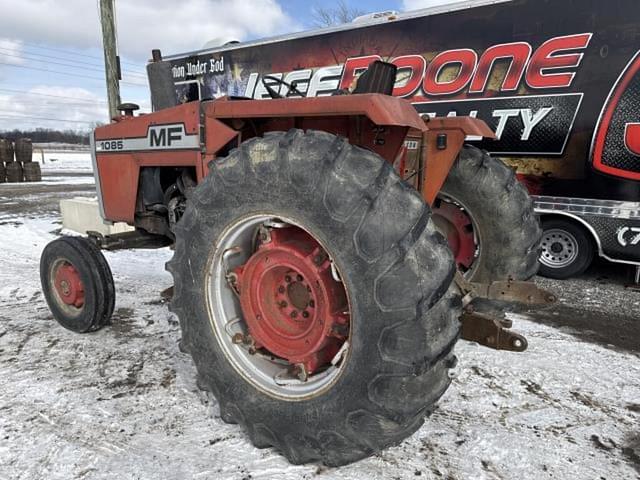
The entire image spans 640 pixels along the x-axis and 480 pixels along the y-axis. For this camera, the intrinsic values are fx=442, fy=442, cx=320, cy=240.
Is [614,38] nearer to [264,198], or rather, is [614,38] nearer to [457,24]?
[457,24]

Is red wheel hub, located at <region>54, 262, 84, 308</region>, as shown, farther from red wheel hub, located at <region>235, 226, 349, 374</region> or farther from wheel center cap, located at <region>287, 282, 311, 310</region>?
wheel center cap, located at <region>287, 282, 311, 310</region>

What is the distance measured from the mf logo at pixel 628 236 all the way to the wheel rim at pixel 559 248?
0.52m

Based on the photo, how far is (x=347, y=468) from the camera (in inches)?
77.5

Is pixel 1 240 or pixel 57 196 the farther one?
pixel 57 196

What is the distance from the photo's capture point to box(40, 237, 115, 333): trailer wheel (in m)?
3.25

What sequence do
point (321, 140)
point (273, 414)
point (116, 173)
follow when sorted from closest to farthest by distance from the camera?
point (321, 140) → point (273, 414) → point (116, 173)

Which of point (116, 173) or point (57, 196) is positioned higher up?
point (116, 173)

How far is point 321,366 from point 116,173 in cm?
239

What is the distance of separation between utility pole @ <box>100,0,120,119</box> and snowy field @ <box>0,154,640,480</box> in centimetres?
521

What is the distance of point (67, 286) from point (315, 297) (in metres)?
2.42

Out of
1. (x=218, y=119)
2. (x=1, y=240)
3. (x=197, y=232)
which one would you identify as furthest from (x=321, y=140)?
(x=1, y=240)

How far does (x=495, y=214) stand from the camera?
2.88 metres

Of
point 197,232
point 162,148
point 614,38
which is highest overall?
point 614,38

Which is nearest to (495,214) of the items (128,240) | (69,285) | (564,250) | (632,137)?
(128,240)
